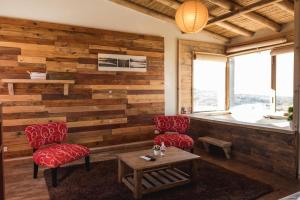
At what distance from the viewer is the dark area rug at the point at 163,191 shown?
8.54 ft

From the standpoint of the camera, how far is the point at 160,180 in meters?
2.88

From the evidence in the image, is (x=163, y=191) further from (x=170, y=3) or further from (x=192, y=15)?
(x=170, y=3)

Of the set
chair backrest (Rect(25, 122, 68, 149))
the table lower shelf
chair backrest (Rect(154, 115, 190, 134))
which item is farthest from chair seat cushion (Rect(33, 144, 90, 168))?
chair backrest (Rect(154, 115, 190, 134))

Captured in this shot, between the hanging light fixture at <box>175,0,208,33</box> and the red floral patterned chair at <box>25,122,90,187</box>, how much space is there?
7.28ft

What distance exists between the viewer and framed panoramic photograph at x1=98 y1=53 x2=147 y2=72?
4406mm

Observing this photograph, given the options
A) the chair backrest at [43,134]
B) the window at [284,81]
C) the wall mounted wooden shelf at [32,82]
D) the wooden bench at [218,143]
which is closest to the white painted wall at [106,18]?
the wall mounted wooden shelf at [32,82]

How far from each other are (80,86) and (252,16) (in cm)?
353

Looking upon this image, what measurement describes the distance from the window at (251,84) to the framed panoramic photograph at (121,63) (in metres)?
2.67

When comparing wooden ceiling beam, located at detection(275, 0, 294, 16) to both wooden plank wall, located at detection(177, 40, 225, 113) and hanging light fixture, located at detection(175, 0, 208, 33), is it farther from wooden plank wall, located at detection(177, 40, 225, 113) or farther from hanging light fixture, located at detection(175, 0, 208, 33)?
wooden plank wall, located at detection(177, 40, 225, 113)

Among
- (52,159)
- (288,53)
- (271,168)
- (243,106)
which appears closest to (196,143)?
(271,168)

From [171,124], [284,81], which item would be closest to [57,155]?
[171,124]

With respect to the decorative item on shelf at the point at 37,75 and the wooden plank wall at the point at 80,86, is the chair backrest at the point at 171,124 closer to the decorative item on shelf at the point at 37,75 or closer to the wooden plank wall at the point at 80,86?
the wooden plank wall at the point at 80,86

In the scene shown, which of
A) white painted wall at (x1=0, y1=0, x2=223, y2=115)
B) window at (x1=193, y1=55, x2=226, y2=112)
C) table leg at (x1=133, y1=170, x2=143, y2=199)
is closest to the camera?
table leg at (x1=133, y1=170, x2=143, y2=199)

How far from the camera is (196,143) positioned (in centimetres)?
475
